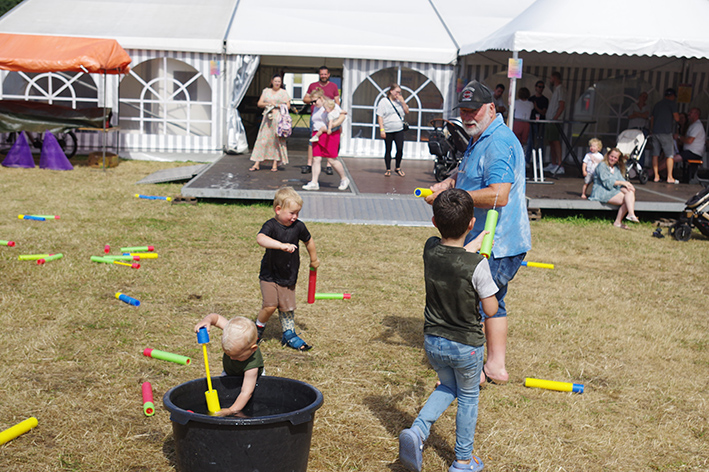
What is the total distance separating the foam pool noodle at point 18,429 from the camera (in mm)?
3396

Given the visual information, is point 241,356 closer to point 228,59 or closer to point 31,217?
point 31,217

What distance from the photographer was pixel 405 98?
16.4 meters

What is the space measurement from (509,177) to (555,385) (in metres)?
1.44

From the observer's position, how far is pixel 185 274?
6664 millimetres

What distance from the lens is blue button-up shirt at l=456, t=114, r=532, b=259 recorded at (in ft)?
13.0

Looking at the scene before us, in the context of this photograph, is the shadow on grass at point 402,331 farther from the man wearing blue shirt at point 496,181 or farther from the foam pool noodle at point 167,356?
the foam pool noodle at point 167,356

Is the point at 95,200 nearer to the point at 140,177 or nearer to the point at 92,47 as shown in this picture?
the point at 140,177

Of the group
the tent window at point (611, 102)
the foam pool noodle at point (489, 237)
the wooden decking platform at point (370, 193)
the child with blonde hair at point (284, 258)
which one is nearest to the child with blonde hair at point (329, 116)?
the wooden decking platform at point (370, 193)

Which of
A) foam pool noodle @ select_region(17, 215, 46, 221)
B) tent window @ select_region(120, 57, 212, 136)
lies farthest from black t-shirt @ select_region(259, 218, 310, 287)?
tent window @ select_region(120, 57, 212, 136)

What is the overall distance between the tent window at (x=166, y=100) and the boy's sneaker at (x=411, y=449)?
13.8 meters

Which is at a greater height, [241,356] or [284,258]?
[284,258]

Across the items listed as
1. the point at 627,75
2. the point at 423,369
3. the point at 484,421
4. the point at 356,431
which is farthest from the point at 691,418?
the point at 627,75

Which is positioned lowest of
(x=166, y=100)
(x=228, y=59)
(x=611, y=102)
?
(x=166, y=100)

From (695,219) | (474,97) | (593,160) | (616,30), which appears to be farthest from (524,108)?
(474,97)
